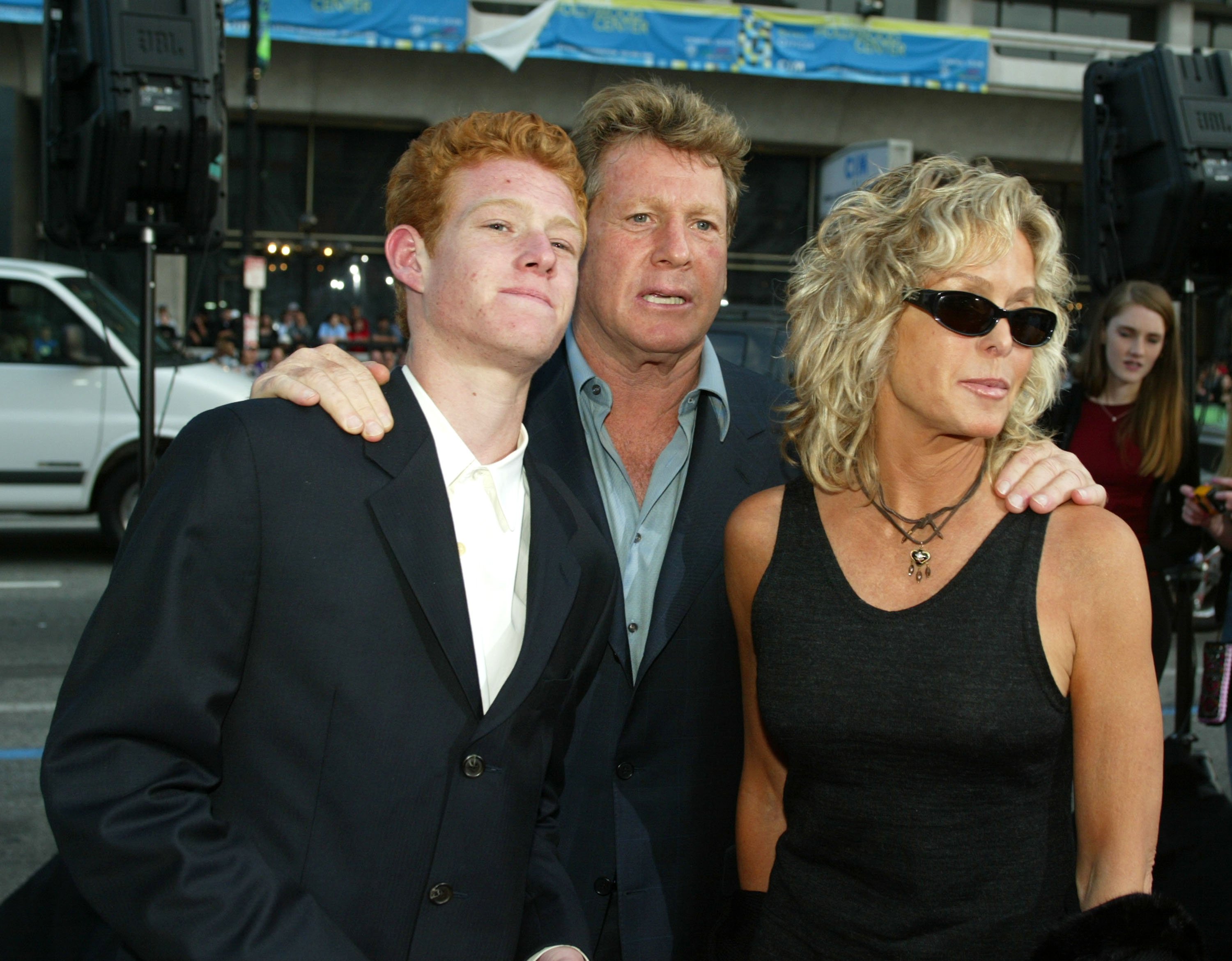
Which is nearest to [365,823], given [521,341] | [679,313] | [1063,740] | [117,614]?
[117,614]

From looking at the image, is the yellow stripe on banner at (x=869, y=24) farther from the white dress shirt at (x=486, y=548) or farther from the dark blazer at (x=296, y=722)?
the dark blazer at (x=296, y=722)

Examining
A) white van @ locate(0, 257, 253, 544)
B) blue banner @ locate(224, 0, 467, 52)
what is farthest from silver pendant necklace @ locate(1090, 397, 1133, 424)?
blue banner @ locate(224, 0, 467, 52)

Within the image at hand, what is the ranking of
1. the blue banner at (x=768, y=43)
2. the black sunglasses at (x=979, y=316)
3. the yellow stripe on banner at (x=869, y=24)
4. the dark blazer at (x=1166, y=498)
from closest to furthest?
1. the black sunglasses at (x=979, y=316)
2. the dark blazer at (x=1166, y=498)
3. the blue banner at (x=768, y=43)
4. the yellow stripe on banner at (x=869, y=24)

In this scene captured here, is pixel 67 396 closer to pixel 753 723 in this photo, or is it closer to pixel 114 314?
pixel 114 314

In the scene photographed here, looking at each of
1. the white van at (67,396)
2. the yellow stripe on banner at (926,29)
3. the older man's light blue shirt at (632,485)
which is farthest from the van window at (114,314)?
the yellow stripe on banner at (926,29)

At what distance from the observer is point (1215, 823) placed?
4.87 meters

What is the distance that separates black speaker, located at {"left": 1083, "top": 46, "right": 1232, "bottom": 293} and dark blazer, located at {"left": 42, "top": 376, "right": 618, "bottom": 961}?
5.24 metres

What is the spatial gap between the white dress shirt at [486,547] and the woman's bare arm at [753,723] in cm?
52

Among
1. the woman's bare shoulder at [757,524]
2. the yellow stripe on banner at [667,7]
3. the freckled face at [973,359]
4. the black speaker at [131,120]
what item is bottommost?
the woman's bare shoulder at [757,524]

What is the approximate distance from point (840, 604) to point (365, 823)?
922 mm

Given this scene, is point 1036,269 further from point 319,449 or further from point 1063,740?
point 319,449

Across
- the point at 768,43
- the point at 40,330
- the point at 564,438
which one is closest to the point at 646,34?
the point at 768,43

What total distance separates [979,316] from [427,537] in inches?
42.4

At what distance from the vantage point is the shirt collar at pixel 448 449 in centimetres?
193
